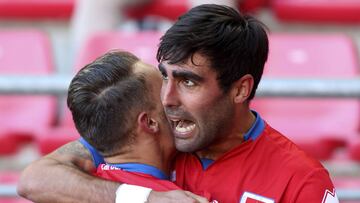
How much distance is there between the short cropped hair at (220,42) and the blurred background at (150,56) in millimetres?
1153

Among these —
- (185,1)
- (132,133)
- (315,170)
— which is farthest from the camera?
(185,1)

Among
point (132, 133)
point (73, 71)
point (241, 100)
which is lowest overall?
point (73, 71)

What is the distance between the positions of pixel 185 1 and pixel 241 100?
88.6 inches

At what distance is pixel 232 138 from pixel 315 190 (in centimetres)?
24

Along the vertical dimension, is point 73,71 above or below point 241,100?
below

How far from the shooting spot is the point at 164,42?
210 cm

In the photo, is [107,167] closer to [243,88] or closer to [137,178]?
[137,178]

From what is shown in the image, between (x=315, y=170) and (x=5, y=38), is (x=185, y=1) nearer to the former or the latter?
(x=5, y=38)

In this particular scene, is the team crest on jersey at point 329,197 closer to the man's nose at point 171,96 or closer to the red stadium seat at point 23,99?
the man's nose at point 171,96

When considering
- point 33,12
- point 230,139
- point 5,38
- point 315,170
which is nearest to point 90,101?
point 230,139

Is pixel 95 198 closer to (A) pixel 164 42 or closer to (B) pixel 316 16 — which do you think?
(A) pixel 164 42

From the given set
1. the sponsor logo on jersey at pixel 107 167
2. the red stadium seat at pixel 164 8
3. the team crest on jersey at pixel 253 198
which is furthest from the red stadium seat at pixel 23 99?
the team crest on jersey at pixel 253 198

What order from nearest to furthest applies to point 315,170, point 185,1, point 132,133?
point 315,170 < point 132,133 < point 185,1

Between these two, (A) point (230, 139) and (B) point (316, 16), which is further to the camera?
(B) point (316, 16)
